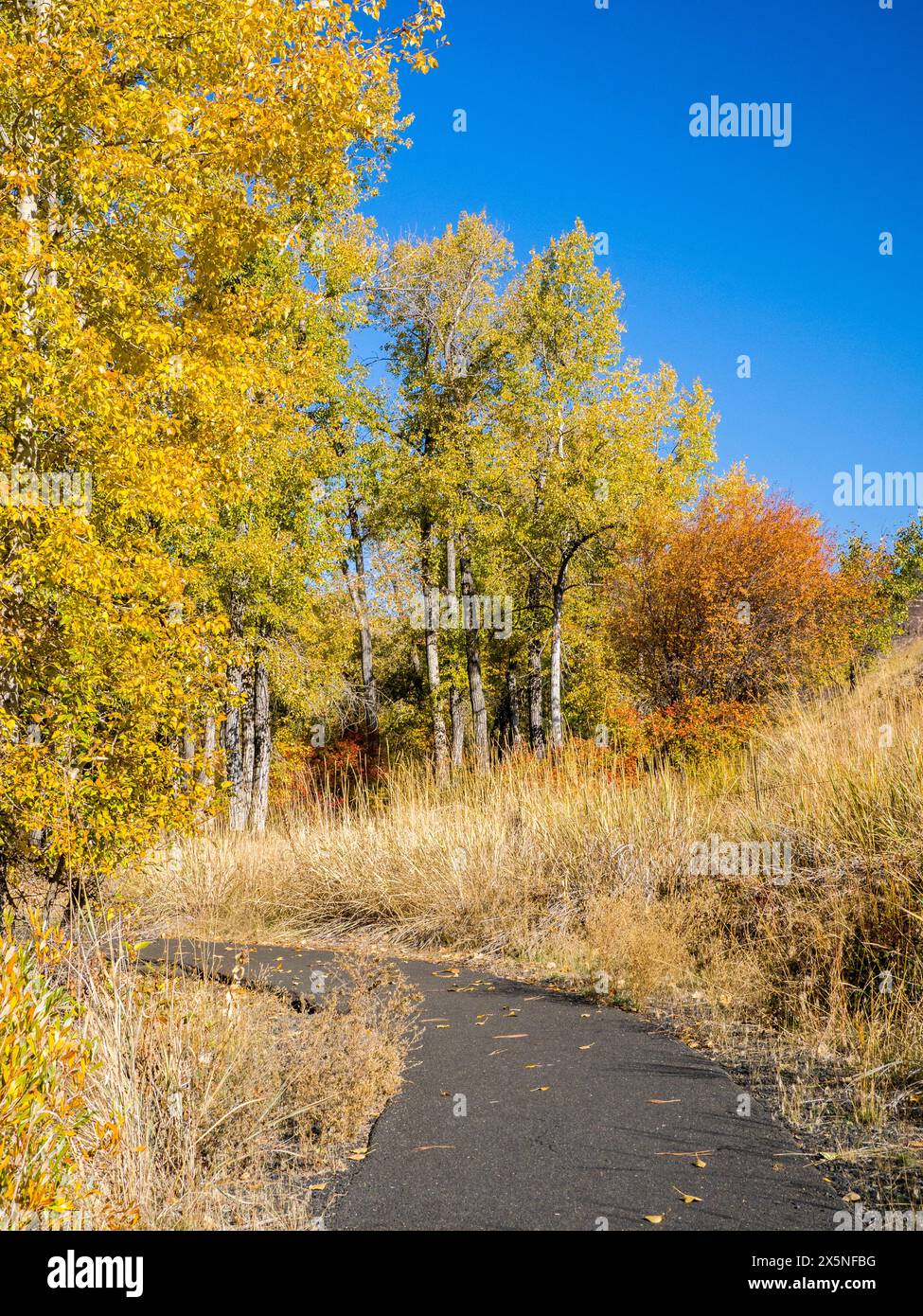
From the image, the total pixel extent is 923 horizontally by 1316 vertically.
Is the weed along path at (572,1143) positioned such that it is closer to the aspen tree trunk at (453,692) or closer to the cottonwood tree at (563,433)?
the cottonwood tree at (563,433)

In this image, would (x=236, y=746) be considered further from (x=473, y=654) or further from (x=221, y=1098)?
(x=221, y=1098)

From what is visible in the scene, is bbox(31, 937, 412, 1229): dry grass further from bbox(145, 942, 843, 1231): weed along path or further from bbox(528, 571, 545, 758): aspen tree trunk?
bbox(528, 571, 545, 758): aspen tree trunk

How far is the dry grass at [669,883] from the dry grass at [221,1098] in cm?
270

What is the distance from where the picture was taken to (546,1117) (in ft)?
15.1

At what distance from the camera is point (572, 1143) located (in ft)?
14.0

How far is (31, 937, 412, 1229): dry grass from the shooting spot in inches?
142

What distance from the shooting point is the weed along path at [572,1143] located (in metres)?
3.57

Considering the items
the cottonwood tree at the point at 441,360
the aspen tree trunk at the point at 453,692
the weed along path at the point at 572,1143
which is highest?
the cottonwood tree at the point at 441,360

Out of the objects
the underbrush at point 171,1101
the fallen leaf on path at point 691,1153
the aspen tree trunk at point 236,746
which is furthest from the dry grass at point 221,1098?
the aspen tree trunk at point 236,746

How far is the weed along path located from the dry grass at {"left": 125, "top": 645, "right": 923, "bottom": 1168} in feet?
2.43

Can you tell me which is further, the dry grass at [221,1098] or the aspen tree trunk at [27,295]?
the aspen tree trunk at [27,295]

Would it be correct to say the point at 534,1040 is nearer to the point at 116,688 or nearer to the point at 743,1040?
the point at 743,1040

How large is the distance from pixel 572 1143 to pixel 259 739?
14769 mm

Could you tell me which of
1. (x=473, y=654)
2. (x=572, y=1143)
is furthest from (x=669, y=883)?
(x=473, y=654)
